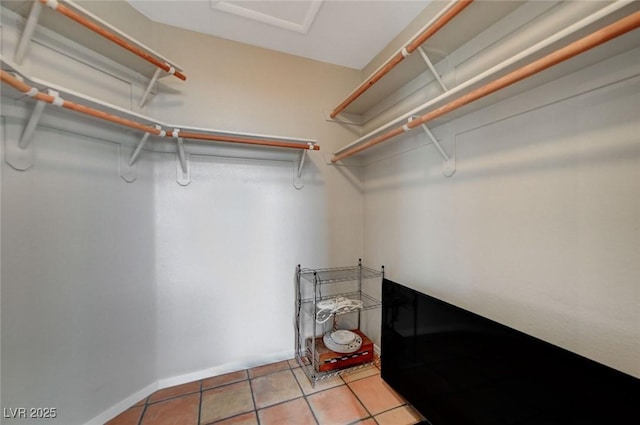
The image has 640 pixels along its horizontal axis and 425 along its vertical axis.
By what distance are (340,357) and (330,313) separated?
33 centimetres

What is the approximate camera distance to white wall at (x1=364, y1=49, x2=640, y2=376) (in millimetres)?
806

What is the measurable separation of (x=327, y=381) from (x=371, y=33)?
2511 mm

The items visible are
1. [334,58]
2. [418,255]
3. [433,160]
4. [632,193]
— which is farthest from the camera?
[334,58]

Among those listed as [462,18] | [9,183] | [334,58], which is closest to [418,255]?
[462,18]

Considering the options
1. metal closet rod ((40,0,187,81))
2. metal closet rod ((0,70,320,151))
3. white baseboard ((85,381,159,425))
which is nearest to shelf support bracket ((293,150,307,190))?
metal closet rod ((0,70,320,151))

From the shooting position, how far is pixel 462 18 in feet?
3.72

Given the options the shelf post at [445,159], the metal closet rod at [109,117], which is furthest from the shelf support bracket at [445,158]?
the metal closet rod at [109,117]

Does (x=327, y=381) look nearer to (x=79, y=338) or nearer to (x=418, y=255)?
(x=418, y=255)

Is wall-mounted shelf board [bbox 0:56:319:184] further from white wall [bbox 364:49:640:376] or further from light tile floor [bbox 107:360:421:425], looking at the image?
light tile floor [bbox 107:360:421:425]

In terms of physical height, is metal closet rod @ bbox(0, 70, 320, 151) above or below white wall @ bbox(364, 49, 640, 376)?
above

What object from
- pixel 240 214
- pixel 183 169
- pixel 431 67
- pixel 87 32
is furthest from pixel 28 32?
pixel 431 67

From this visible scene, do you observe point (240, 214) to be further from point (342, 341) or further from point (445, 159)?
point (445, 159)

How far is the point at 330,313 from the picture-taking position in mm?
1824

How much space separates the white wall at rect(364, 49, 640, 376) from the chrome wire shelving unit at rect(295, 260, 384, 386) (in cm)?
70
